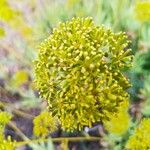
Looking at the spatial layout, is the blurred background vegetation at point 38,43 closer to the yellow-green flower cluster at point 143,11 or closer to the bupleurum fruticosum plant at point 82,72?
the yellow-green flower cluster at point 143,11

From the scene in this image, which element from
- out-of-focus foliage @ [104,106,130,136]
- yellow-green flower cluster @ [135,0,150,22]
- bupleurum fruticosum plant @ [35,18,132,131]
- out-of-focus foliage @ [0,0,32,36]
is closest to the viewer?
bupleurum fruticosum plant @ [35,18,132,131]

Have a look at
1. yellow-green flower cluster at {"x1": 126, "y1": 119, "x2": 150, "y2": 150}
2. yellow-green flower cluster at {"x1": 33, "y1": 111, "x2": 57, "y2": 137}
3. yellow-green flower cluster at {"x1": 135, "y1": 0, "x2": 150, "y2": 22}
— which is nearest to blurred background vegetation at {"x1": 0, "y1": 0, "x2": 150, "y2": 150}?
yellow-green flower cluster at {"x1": 135, "y1": 0, "x2": 150, "y2": 22}

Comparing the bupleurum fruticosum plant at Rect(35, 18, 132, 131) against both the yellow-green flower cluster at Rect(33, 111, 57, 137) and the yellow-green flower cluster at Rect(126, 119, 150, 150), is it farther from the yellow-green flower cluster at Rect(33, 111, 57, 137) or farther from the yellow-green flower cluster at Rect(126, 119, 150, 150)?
the yellow-green flower cluster at Rect(33, 111, 57, 137)

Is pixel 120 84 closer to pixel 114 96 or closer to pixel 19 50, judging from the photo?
pixel 114 96

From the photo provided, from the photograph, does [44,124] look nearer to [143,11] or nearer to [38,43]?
[143,11]

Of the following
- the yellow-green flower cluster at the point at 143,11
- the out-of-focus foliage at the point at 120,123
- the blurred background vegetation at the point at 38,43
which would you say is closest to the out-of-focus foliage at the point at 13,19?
the blurred background vegetation at the point at 38,43

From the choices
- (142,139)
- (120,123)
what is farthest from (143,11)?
(142,139)

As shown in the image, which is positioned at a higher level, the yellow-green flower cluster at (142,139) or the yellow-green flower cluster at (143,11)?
the yellow-green flower cluster at (143,11)
